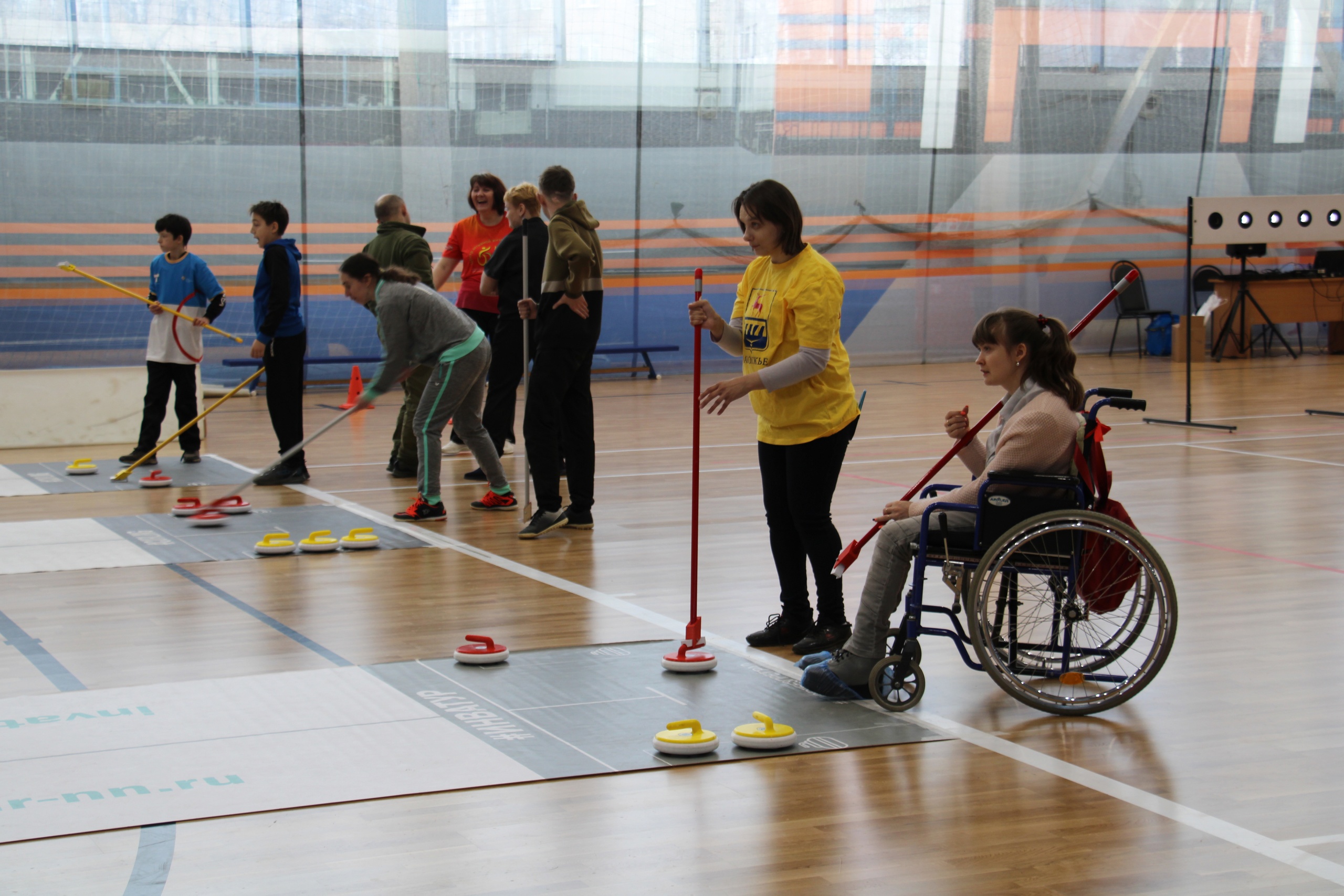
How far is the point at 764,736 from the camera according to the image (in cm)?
350

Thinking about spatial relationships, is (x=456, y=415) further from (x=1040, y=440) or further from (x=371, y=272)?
(x=1040, y=440)

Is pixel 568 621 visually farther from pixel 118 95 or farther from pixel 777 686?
pixel 118 95

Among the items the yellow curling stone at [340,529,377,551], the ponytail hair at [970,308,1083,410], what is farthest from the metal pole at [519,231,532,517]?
the ponytail hair at [970,308,1083,410]

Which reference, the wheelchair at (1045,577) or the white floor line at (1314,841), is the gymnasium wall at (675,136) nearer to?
the wheelchair at (1045,577)

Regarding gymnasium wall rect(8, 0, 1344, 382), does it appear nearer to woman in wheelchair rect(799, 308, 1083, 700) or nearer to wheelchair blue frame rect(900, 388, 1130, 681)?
woman in wheelchair rect(799, 308, 1083, 700)

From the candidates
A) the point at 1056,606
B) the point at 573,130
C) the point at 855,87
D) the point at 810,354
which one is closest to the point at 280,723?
the point at 810,354

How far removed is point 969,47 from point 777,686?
12.4 m

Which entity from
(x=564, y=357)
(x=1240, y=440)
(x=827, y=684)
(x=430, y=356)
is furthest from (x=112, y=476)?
(x=1240, y=440)

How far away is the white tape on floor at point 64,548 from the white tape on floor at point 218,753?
1.91 meters

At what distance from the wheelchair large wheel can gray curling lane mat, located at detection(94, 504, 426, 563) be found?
3.02 meters

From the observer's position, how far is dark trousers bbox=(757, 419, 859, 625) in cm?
431

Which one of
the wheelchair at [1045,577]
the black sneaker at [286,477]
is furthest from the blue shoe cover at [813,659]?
the black sneaker at [286,477]

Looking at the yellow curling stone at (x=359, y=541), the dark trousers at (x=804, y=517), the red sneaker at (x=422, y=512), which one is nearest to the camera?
the dark trousers at (x=804, y=517)

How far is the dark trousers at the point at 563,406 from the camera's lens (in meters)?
6.32
